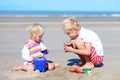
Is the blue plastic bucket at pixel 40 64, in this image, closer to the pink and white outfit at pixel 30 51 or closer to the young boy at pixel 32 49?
the young boy at pixel 32 49

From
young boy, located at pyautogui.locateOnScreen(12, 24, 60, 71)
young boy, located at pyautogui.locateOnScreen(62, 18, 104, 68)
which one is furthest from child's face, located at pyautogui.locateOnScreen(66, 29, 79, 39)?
young boy, located at pyautogui.locateOnScreen(12, 24, 60, 71)

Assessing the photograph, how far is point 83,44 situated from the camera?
21.4 feet

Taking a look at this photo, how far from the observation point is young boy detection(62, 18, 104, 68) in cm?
645

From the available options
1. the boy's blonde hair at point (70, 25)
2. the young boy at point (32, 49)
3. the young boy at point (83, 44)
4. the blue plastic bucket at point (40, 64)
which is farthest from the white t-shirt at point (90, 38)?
the blue plastic bucket at point (40, 64)

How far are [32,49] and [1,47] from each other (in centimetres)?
299

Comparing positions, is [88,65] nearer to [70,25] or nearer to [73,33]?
[73,33]

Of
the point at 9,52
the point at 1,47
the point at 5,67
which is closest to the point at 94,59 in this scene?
the point at 5,67

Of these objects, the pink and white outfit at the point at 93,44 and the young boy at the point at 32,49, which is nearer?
the young boy at the point at 32,49

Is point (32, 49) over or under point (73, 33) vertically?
under

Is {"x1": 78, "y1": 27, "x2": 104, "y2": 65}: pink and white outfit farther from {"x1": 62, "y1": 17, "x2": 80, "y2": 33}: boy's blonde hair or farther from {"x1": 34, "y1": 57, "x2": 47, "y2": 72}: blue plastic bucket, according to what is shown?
{"x1": 34, "y1": 57, "x2": 47, "y2": 72}: blue plastic bucket

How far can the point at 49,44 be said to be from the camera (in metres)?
9.91

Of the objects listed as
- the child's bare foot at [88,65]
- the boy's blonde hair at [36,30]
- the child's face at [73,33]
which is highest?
the boy's blonde hair at [36,30]

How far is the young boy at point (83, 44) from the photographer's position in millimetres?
6445

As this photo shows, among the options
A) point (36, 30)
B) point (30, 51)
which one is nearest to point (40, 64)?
point (30, 51)
